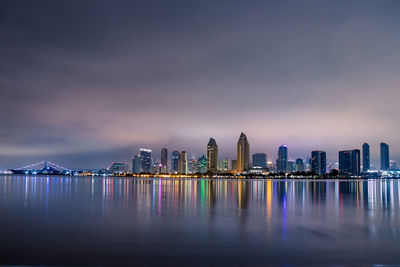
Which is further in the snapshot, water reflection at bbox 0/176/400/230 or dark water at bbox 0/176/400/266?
water reflection at bbox 0/176/400/230

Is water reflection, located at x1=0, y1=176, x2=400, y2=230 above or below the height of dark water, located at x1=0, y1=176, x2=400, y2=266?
below

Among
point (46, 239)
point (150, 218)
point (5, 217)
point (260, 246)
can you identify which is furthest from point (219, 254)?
point (5, 217)

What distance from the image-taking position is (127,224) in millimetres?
23125

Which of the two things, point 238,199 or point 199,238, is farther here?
point 238,199

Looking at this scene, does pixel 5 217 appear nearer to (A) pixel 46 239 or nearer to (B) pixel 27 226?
(B) pixel 27 226

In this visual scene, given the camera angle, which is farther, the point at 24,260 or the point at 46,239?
the point at 46,239

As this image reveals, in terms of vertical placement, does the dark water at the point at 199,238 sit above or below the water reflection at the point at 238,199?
above

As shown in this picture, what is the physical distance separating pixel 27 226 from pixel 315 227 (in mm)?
18841

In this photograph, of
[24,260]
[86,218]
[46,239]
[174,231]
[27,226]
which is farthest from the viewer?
[86,218]

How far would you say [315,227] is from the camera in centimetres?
2200

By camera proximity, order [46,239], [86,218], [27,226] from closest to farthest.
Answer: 1. [46,239]
2. [27,226]
3. [86,218]

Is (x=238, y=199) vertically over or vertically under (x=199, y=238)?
under

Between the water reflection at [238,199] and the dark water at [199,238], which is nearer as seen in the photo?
the dark water at [199,238]

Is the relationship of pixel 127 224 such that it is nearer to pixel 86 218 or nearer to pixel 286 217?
pixel 86 218
